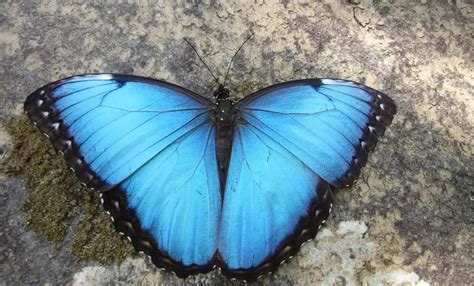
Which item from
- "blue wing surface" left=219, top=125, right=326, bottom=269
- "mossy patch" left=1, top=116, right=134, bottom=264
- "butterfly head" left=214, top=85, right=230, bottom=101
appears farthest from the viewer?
"butterfly head" left=214, top=85, right=230, bottom=101

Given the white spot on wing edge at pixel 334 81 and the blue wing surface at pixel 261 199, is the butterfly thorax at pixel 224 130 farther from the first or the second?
the white spot on wing edge at pixel 334 81

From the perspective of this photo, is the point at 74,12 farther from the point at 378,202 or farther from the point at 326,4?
the point at 378,202

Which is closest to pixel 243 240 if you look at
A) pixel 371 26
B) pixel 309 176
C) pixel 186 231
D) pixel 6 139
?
pixel 186 231

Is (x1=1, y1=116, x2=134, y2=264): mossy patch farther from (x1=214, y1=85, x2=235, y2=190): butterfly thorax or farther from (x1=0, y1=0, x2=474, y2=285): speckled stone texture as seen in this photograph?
(x1=214, y1=85, x2=235, y2=190): butterfly thorax

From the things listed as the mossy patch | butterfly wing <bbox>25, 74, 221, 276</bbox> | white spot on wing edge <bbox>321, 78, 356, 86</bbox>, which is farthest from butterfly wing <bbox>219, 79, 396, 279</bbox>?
the mossy patch

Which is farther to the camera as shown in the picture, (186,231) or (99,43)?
(99,43)

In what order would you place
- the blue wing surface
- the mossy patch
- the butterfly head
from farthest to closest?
the butterfly head → the mossy patch → the blue wing surface

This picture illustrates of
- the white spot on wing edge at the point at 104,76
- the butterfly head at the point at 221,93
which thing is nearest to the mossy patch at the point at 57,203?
the white spot on wing edge at the point at 104,76

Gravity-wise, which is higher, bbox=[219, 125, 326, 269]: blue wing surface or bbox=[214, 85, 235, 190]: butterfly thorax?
bbox=[214, 85, 235, 190]: butterfly thorax
